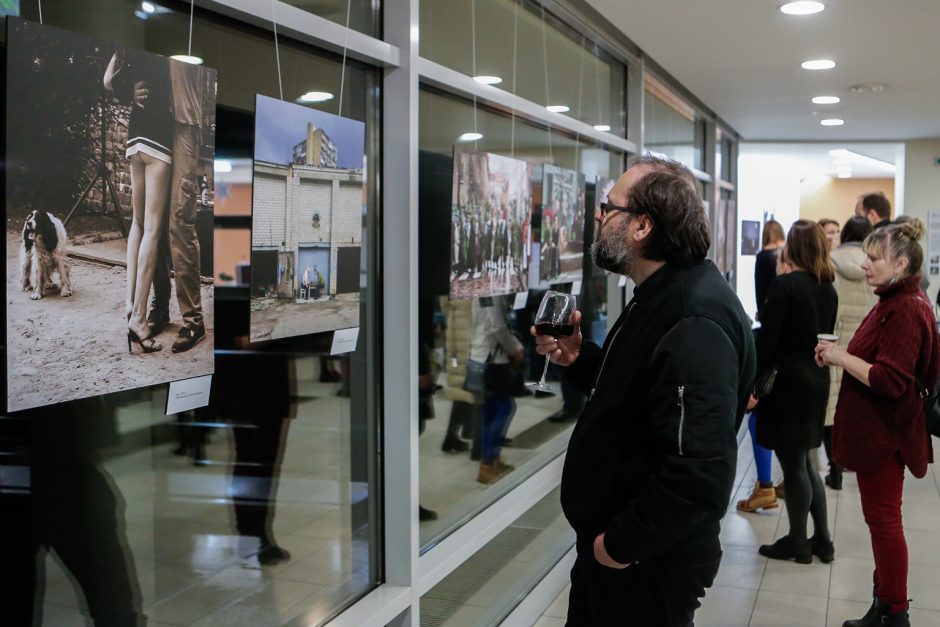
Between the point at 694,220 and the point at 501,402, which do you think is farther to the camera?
the point at 501,402

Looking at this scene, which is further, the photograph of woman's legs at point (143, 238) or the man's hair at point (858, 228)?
the man's hair at point (858, 228)

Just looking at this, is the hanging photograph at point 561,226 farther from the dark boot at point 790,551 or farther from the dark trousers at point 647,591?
the dark trousers at point 647,591

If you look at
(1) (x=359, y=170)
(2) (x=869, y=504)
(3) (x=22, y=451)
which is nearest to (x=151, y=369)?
(3) (x=22, y=451)

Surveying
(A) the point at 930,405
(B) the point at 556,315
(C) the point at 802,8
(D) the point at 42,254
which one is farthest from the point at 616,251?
(C) the point at 802,8

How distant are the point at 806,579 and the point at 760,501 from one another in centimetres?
113

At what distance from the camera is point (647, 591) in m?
1.93

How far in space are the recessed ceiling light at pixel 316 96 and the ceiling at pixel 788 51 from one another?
6.97ft

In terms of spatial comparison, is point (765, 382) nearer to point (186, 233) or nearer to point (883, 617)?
point (883, 617)

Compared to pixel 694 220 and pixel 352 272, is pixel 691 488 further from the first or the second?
pixel 352 272

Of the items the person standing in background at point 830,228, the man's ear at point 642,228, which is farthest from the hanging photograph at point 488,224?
the person standing in background at point 830,228

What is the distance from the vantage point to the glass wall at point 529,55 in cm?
316

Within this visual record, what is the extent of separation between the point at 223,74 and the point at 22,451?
883 mm

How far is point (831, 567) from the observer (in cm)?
456

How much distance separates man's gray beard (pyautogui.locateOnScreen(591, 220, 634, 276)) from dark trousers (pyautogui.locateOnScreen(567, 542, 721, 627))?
605mm
